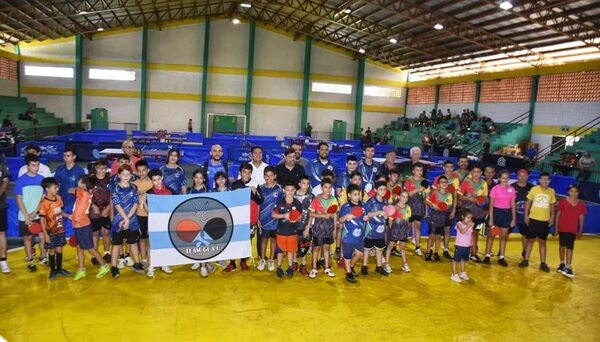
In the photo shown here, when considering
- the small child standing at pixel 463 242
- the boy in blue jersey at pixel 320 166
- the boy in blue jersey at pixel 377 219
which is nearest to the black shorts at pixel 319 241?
the boy in blue jersey at pixel 377 219

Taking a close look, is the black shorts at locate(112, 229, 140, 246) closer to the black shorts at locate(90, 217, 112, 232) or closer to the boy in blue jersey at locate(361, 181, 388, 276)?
the black shorts at locate(90, 217, 112, 232)

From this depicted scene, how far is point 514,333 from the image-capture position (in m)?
5.13

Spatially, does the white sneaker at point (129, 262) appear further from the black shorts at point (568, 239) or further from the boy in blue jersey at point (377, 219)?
the black shorts at point (568, 239)

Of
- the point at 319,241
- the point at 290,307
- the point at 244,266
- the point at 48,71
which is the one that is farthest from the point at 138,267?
the point at 48,71

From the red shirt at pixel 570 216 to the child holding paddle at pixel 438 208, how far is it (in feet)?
6.09

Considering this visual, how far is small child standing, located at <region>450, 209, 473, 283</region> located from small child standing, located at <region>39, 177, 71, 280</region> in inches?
236

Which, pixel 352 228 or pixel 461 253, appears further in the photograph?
pixel 461 253

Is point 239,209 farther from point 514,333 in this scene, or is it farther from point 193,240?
point 514,333

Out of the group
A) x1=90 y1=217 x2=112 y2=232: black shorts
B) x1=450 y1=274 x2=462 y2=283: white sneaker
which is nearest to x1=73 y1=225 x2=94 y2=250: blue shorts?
x1=90 y1=217 x2=112 y2=232: black shorts

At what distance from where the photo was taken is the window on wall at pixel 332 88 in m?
34.4

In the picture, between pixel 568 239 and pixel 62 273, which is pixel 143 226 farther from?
Answer: pixel 568 239

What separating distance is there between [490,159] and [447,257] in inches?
580

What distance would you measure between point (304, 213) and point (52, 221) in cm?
361

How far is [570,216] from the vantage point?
743cm
